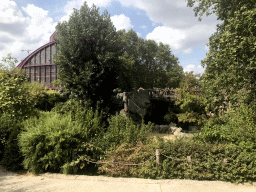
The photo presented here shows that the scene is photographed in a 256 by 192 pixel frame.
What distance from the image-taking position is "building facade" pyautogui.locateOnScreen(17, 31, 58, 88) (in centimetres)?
2908

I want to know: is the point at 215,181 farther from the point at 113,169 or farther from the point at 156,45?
the point at 156,45

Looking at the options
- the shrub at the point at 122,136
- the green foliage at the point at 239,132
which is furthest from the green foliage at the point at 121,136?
the green foliage at the point at 239,132

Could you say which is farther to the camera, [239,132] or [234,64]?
[234,64]

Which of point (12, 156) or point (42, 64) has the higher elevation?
point (42, 64)

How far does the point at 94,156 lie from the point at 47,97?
28.7ft

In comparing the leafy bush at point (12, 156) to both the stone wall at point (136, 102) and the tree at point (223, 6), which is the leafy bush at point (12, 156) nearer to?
the stone wall at point (136, 102)

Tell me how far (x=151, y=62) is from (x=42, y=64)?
1668 cm

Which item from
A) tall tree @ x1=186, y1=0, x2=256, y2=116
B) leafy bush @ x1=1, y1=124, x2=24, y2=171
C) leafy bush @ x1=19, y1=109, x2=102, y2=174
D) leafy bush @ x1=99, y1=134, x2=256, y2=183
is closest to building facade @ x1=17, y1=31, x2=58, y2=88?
leafy bush @ x1=1, y1=124, x2=24, y2=171

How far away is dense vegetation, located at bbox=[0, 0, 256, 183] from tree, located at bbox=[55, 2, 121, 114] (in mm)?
51

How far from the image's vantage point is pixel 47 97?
14.2 metres

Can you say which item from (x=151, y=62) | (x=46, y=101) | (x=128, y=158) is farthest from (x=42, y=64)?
(x=128, y=158)

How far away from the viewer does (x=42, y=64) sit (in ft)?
96.9

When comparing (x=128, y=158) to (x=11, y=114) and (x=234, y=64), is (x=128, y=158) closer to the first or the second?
(x=11, y=114)

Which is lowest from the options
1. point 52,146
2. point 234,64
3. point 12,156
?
point 12,156
